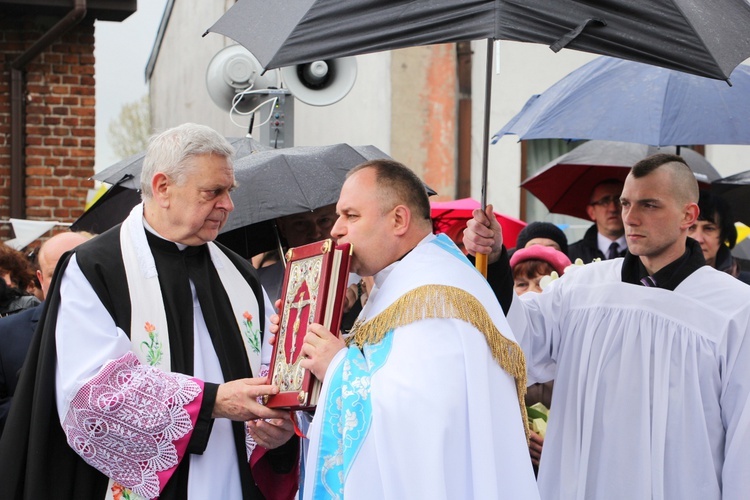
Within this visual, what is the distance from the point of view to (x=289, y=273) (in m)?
4.11

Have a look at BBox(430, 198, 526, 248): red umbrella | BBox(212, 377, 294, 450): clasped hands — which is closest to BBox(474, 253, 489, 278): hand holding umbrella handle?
BBox(212, 377, 294, 450): clasped hands

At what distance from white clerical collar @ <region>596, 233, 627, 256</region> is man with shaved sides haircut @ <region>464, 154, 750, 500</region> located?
8.62 feet

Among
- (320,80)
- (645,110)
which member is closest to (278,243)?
(645,110)

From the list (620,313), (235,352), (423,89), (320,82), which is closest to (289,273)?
(235,352)

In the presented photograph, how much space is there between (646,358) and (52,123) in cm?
798

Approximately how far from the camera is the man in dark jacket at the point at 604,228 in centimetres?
770

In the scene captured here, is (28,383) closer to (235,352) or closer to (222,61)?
(235,352)

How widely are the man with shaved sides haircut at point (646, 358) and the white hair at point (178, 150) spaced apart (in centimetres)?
109

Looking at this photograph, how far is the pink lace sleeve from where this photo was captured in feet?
12.9

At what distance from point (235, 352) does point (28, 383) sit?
2.55ft

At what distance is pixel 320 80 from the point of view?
30.2 feet

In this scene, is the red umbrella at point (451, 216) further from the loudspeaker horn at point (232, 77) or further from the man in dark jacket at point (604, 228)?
the loudspeaker horn at point (232, 77)

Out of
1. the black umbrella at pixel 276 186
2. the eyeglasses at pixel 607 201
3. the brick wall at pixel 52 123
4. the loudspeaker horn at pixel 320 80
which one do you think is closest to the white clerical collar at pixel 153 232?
the black umbrella at pixel 276 186

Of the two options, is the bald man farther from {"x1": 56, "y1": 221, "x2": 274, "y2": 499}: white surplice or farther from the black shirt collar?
the black shirt collar
